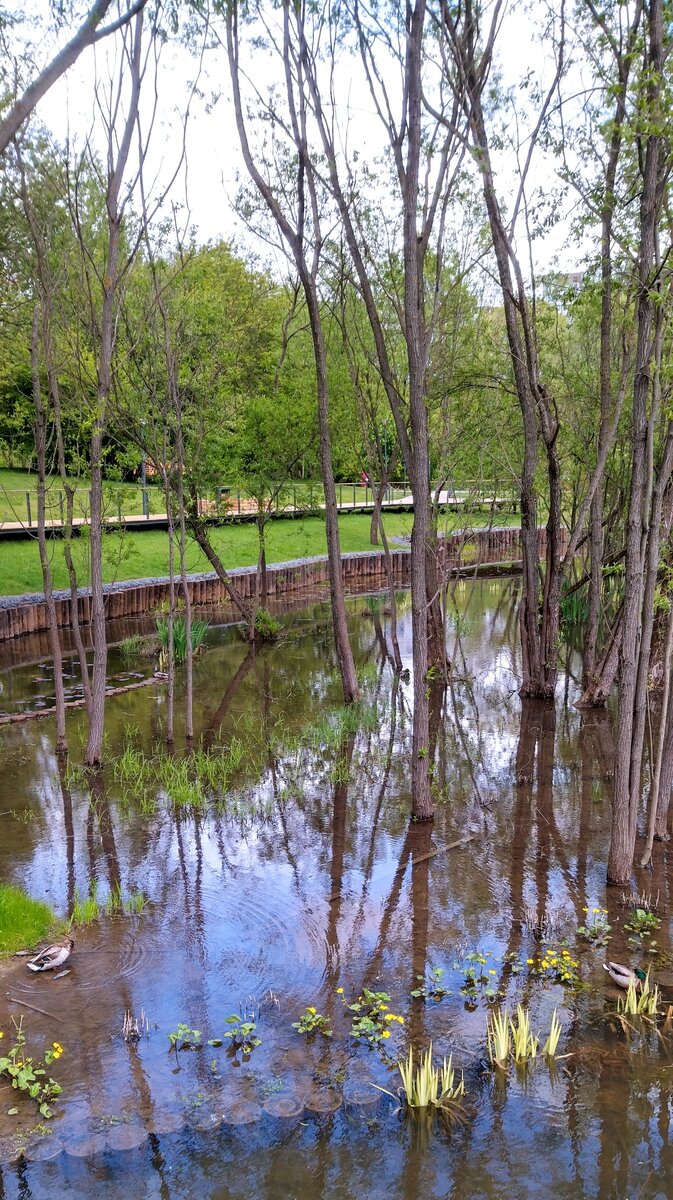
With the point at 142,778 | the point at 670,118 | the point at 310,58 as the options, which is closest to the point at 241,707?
the point at 142,778

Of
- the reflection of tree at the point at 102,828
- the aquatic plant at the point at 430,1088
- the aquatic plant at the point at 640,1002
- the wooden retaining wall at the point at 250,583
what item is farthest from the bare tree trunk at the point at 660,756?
the wooden retaining wall at the point at 250,583

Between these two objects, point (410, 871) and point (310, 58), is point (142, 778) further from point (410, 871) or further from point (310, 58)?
point (310, 58)

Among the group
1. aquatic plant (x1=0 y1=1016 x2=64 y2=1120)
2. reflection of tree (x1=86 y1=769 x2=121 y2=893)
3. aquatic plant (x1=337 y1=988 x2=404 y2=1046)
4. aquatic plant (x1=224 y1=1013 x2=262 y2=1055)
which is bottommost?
reflection of tree (x1=86 y1=769 x2=121 y2=893)

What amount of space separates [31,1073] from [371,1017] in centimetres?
209

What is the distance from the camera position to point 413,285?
8.33m

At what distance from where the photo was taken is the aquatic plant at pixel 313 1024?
553 centimetres

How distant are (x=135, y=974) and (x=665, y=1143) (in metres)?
3.59

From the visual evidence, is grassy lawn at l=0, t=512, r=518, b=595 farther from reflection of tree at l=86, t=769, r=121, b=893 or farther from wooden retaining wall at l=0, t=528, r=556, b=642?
reflection of tree at l=86, t=769, r=121, b=893

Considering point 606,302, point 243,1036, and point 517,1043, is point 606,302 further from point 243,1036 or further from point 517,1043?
point 243,1036

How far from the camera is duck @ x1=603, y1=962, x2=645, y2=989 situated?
5.89m

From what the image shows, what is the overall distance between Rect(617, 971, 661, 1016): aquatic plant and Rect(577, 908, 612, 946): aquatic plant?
83 cm

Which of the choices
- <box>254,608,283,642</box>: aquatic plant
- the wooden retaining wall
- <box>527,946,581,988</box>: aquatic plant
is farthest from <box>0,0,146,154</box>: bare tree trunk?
<box>254,608,283,642</box>: aquatic plant

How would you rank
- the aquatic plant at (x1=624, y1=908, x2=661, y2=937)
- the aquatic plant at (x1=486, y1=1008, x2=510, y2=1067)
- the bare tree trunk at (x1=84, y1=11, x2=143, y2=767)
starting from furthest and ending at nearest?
the bare tree trunk at (x1=84, y1=11, x2=143, y2=767) < the aquatic plant at (x1=624, y1=908, x2=661, y2=937) < the aquatic plant at (x1=486, y1=1008, x2=510, y2=1067)

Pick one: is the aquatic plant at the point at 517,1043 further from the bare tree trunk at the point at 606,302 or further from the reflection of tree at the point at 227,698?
the reflection of tree at the point at 227,698
